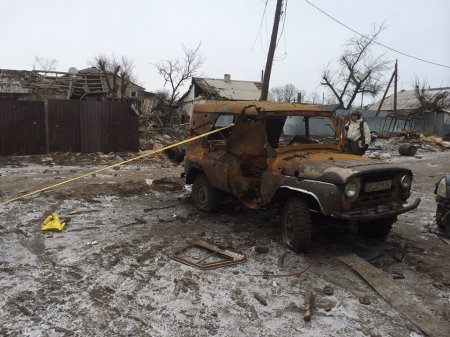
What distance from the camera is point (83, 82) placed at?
2059 cm

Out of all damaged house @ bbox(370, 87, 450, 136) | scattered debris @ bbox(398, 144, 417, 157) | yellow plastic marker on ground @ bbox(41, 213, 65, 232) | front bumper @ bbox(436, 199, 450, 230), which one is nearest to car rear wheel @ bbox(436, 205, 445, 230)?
front bumper @ bbox(436, 199, 450, 230)

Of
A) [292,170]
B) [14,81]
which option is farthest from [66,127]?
[292,170]

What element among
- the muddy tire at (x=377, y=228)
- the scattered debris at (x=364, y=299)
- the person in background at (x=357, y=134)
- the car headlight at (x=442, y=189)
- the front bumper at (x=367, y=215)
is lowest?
the scattered debris at (x=364, y=299)

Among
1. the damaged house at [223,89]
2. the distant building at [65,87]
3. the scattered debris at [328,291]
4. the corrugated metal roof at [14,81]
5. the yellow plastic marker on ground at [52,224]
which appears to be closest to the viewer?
the scattered debris at [328,291]

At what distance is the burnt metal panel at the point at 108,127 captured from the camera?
1533cm

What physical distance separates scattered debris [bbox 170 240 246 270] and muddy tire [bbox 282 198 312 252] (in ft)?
2.36

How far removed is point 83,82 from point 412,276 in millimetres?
19695

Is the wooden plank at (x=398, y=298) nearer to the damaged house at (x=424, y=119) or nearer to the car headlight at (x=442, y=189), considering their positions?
the car headlight at (x=442, y=189)

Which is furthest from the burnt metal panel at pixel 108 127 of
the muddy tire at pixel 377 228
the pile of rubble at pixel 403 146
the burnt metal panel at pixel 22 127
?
the muddy tire at pixel 377 228

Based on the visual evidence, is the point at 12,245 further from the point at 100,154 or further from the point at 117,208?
the point at 100,154

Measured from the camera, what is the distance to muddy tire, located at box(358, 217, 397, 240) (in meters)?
5.48

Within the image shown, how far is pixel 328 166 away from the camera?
4.84 m

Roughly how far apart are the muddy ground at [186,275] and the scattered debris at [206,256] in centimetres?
11

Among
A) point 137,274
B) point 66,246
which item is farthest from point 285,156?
point 66,246
